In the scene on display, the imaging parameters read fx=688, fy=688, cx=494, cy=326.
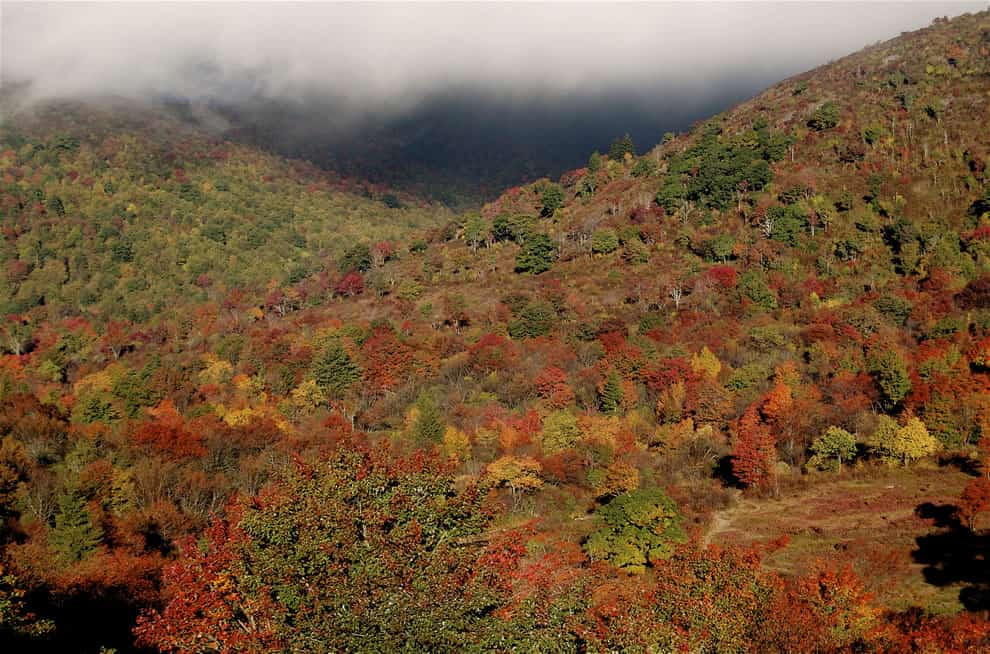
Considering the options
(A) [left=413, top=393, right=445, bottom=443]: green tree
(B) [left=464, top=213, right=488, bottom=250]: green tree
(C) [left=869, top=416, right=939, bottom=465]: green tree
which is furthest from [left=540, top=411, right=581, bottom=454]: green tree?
(B) [left=464, top=213, right=488, bottom=250]: green tree

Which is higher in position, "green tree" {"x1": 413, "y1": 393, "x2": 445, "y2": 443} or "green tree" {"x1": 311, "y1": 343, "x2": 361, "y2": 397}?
"green tree" {"x1": 311, "y1": 343, "x2": 361, "y2": 397}

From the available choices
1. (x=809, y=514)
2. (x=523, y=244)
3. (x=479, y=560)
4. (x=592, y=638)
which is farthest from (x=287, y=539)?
(x=523, y=244)

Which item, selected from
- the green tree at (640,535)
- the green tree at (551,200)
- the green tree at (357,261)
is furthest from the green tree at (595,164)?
the green tree at (640,535)

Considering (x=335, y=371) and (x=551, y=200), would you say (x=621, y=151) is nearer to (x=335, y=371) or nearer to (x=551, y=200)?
(x=551, y=200)

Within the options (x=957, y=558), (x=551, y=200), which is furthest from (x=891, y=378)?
(x=551, y=200)

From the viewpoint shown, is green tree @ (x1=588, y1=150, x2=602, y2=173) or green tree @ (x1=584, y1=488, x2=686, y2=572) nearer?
green tree @ (x1=584, y1=488, x2=686, y2=572)

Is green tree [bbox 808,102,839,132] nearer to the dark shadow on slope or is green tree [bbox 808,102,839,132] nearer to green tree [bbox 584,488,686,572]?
the dark shadow on slope

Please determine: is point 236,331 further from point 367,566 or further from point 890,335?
point 367,566
